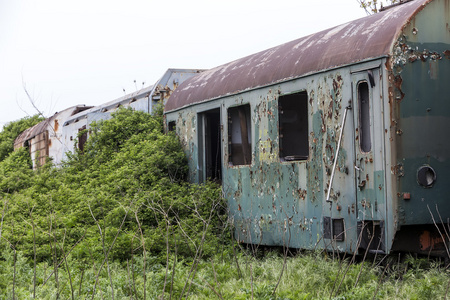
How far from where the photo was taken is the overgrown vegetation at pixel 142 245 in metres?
6.23

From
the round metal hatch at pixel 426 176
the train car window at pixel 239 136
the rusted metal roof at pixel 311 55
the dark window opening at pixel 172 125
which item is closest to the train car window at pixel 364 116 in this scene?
the rusted metal roof at pixel 311 55

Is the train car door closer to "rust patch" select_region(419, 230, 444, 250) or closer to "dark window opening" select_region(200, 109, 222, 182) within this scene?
"rust patch" select_region(419, 230, 444, 250)

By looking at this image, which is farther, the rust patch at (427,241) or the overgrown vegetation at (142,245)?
the rust patch at (427,241)

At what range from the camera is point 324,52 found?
7.93 metres

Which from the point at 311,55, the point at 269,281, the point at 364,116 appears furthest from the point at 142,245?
the point at 311,55

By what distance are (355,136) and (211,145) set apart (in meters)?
4.40

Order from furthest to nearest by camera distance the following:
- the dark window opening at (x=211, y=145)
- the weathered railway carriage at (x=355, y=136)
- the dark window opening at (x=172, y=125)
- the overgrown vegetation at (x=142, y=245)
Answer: the dark window opening at (x=172, y=125) < the dark window opening at (x=211, y=145) < the weathered railway carriage at (x=355, y=136) < the overgrown vegetation at (x=142, y=245)

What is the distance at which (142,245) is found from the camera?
17.4 feet

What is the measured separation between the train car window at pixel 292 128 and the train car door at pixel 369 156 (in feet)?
5.18

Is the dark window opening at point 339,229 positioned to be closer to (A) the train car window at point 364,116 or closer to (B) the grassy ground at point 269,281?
(B) the grassy ground at point 269,281

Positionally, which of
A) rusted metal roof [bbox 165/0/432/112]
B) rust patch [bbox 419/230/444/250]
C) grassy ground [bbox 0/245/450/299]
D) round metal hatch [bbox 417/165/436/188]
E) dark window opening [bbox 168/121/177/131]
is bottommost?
grassy ground [bbox 0/245/450/299]

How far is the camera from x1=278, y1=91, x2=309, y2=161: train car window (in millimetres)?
8766

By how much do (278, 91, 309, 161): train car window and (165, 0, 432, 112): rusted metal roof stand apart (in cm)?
37

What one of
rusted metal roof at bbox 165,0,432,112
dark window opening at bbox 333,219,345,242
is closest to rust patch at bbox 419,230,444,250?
dark window opening at bbox 333,219,345,242
